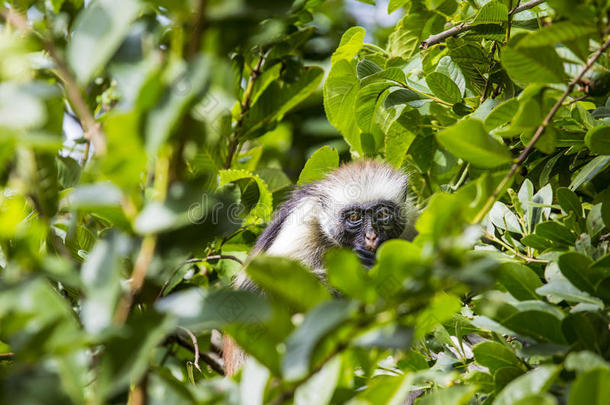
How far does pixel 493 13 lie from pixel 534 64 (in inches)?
31.8

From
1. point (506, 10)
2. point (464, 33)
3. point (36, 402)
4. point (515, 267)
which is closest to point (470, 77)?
point (464, 33)

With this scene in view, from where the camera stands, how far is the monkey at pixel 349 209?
3.36 metres

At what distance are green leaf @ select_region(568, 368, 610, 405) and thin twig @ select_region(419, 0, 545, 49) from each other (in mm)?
1292

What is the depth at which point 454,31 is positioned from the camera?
196 centimetres

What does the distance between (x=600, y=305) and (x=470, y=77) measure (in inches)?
43.0

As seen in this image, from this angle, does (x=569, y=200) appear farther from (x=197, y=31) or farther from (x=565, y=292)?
(x=197, y=31)

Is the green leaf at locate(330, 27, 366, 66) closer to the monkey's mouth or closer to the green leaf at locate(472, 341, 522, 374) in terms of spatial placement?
the monkey's mouth

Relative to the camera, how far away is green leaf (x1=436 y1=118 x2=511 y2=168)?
3.19 feet

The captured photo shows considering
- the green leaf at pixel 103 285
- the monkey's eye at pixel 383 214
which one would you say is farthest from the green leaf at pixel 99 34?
the monkey's eye at pixel 383 214

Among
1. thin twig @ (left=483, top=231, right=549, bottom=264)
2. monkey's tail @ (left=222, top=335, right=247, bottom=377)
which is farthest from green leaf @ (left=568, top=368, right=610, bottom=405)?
monkey's tail @ (left=222, top=335, right=247, bottom=377)

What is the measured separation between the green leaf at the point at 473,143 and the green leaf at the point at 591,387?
371mm

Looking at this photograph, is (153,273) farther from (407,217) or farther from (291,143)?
(291,143)

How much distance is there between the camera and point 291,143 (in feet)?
14.9

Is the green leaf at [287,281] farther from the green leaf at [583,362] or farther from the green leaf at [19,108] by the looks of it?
the green leaf at [583,362]
